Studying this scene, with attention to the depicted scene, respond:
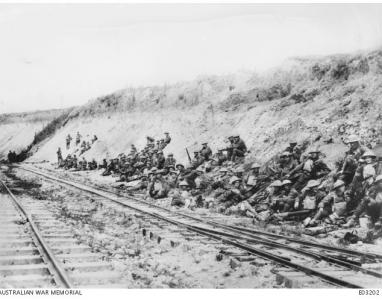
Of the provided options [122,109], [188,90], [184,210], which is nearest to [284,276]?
[184,210]

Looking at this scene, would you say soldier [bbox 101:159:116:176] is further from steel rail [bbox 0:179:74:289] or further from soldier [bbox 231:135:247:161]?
steel rail [bbox 0:179:74:289]

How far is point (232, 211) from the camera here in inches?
511

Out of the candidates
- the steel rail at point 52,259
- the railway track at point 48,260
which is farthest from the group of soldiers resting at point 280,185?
the steel rail at point 52,259

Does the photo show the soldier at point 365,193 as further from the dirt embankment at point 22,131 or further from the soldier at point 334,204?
the dirt embankment at point 22,131

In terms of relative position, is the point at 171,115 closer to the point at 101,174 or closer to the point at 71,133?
the point at 101,174

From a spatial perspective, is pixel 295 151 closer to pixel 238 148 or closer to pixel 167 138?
pixel 238 148

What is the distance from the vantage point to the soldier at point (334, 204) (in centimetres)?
1034

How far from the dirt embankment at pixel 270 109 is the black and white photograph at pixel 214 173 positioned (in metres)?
0.10

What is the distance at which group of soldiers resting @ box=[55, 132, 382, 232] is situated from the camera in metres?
10.1

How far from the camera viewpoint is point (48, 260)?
7715mm

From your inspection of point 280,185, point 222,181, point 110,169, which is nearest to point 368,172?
point 280,185

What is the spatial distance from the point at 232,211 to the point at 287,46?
5.35m

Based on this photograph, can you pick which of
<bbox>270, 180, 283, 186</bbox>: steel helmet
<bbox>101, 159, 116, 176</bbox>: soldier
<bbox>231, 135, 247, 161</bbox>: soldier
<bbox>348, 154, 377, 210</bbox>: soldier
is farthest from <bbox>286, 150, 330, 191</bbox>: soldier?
<bbox>101, 159, 116, 176</bbox>: soldier

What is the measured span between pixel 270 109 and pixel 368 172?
421 inches
